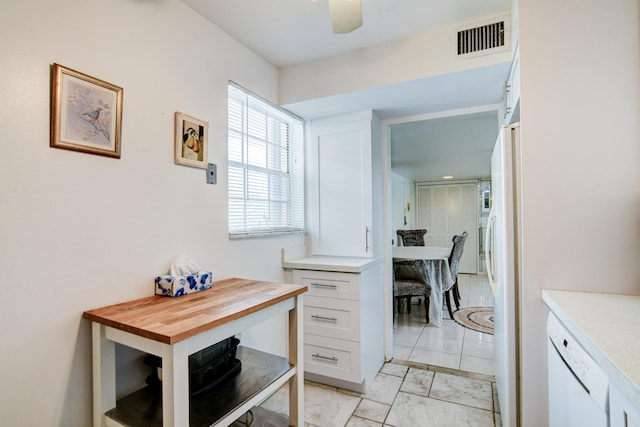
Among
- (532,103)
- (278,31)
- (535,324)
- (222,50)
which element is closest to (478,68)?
(532,103)

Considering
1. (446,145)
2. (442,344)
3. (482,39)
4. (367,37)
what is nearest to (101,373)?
(367,37)

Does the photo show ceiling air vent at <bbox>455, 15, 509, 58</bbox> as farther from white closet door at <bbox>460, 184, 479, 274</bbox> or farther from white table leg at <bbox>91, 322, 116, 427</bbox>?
white closet door at <bbox>460, 184, 479, 274</bbox>

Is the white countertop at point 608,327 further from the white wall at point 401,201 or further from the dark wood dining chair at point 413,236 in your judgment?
the white wall at point 401,201

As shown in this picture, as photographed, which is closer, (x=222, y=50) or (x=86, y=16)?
(x=86, y=16)

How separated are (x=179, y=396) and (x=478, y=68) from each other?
2.13 m

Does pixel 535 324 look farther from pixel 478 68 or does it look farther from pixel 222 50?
pixel 222 50

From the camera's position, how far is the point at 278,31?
1.93 metres

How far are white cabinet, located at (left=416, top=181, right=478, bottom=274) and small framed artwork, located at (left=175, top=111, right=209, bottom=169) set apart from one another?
6.79 metres

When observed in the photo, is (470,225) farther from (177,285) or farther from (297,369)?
(177,285)

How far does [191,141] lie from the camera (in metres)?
1.66

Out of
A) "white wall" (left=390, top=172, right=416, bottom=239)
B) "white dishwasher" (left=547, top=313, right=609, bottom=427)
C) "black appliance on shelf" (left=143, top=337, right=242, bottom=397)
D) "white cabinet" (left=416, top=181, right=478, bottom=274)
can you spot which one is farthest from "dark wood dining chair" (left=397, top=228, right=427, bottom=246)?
"black appliance on shelf" (left=143, top=337, right=242, bottom=397)

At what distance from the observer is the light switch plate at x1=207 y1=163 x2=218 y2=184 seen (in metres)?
1.78

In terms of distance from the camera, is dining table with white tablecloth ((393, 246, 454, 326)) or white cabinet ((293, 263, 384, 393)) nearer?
white cabinet ((293, 263, 384, 393))

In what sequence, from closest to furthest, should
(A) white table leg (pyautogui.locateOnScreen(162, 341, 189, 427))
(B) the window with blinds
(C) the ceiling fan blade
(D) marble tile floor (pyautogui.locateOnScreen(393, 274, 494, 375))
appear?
(A) white table leg (pyautogui.locateOnScreen(162, 341, 189, 427)) → (C) the ceiling fan blade → (B) the window with blinds → (D) marble tile floor (pyautogui.locateOnScreen(393, 274, 494, 375))
